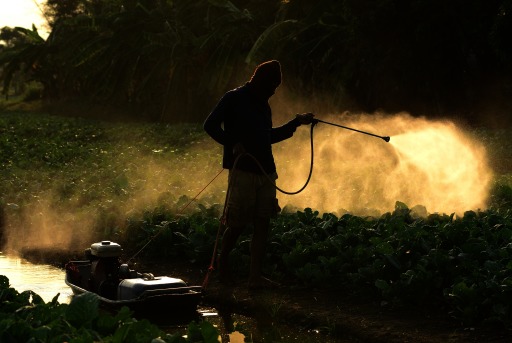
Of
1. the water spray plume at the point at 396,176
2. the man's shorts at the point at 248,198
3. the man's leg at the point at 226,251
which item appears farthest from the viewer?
the water spray plume at the point at 396,176

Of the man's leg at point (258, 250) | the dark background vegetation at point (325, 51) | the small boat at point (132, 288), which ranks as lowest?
the small boat at point (132, 288)

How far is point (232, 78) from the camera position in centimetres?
3503

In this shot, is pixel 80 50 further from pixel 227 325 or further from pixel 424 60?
pixel 227 325

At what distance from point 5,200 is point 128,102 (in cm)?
2903

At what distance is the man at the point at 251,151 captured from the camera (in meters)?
8.91

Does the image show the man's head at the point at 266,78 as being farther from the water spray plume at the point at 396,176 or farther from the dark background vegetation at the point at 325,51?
the dark background vegetation at the point at 325,51

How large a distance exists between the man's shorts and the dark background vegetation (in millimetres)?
16390

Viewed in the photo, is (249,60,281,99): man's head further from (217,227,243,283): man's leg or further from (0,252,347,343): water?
(0,252,347,343): water

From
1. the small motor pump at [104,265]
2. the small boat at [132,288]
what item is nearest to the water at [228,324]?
the small boat at [132,288]

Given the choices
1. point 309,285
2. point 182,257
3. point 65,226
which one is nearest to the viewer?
point 309,285

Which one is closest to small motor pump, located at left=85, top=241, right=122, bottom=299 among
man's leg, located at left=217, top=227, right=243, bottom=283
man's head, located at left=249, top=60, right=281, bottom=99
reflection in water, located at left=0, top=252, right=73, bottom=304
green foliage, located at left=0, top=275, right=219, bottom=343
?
reflection in water, located at left=0, top=252, right=73, bottom=304

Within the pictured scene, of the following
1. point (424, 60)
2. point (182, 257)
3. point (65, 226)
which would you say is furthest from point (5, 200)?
point (424, 60)

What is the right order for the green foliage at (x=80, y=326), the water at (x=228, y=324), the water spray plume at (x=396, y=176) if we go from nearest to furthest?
the green foliage at (x=80, y=326)
the water at (x=228, y=324)
the water spray plume at (x=396, y=176)

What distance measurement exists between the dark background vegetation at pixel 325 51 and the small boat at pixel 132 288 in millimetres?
17435
